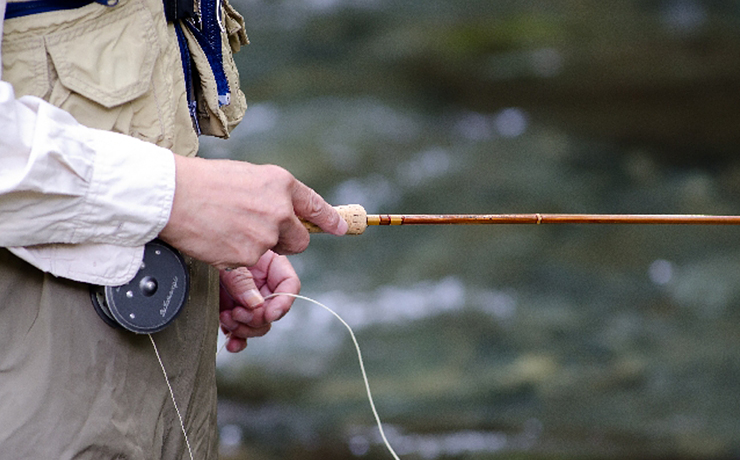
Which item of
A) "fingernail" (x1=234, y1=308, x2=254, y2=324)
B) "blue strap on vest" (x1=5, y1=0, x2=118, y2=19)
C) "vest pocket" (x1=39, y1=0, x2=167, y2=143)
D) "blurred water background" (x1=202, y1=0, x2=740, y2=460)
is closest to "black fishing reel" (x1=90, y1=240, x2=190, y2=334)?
"vest pocket" (x1=39, y1=0, x2=167, y2=143)

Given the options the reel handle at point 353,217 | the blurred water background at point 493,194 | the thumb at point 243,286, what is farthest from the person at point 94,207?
the blurred water background at point 493,194

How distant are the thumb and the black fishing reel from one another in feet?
0.98

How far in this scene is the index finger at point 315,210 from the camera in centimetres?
87

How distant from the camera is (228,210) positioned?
77 centimetres

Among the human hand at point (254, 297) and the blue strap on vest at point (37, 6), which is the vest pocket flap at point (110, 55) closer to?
the blue strap on vest at point (37, 6)

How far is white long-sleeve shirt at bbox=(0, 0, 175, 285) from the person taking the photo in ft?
2.17

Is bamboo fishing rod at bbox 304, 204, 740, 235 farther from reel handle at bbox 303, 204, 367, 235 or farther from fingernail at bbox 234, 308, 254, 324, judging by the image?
fingernail at bbox 234, 308, 254, 324

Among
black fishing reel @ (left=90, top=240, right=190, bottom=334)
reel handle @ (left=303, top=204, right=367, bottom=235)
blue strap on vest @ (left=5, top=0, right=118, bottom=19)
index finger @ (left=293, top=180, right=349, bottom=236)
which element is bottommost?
black fishing reel @ (left=90, top=240, right=190, bottom=334)

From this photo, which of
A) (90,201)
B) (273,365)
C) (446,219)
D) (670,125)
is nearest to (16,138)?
(90,201)

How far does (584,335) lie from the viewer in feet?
9.91

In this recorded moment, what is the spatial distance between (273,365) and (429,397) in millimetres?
593

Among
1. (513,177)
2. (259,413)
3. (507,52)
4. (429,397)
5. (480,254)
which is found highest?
(507,52)

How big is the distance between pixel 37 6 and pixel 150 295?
289 mm

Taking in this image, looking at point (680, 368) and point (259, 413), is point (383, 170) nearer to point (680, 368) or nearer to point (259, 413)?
point (259, 413)
